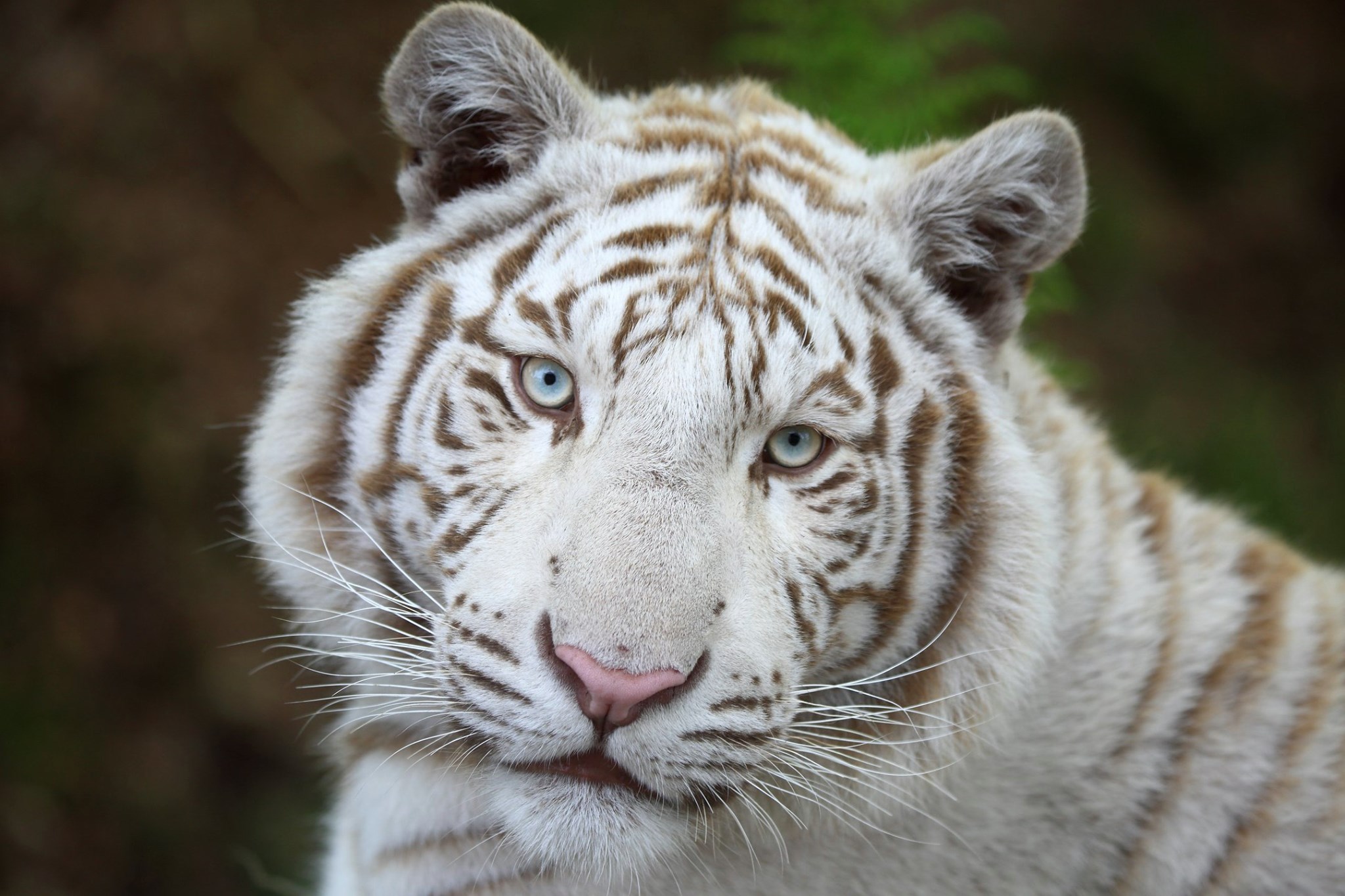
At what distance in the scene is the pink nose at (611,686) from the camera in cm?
186

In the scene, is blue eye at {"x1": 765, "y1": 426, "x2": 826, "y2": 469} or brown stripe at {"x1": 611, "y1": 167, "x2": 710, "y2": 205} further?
brown stripe at {"x1": 611, "y1": 167, "x2": 710, "y2": 205}

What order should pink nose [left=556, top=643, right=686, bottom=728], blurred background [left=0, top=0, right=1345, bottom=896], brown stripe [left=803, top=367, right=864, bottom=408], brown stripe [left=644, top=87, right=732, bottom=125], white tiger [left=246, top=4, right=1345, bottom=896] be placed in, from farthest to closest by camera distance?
1. blurred background [left=0, top=0, right=1345, bottom=896]
2. brown stripe [left=644, top=87, right=732, bottom=125]
3. brown stripe [left=803, top=367, right=864, bottom=408]
4. white tiger [left=246, top=4, right=1345, bottom=896]
5. pink nose [left=556, top=643, right=686, bottom=728]

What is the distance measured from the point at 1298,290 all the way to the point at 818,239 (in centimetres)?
651

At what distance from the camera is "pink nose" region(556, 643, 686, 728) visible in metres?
1.86

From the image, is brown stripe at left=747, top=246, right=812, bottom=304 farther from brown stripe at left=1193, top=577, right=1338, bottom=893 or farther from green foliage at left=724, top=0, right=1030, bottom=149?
green foliage at left=724, top=0, right=1030, bottom=149

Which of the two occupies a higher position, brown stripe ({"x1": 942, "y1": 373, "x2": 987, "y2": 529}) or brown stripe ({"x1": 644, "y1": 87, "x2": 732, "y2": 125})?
brown stripe ({"x1": 644, "y1": 87, "x2": 732, "y2": 125})

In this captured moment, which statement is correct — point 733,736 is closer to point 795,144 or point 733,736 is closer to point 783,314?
point 783,314

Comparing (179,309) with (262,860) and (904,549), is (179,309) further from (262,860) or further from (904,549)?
(904,549)

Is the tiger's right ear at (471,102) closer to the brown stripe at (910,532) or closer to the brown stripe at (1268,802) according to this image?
the brown stripe at (910,532)

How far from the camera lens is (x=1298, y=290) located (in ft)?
25.3

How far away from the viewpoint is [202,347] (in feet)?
19.0

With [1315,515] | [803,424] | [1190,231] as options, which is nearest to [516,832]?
[803,424]

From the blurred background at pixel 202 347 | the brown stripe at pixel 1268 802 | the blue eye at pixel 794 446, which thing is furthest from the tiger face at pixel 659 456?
the blurred background at pixel 202 347

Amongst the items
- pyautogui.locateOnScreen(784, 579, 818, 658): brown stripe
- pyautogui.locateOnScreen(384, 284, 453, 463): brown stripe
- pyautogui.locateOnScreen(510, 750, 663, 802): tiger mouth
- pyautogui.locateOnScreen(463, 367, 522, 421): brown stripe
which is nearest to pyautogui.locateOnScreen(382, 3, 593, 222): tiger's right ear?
pyautogui.locateOnScreen(384, 284, 453, 463): brown stripe
